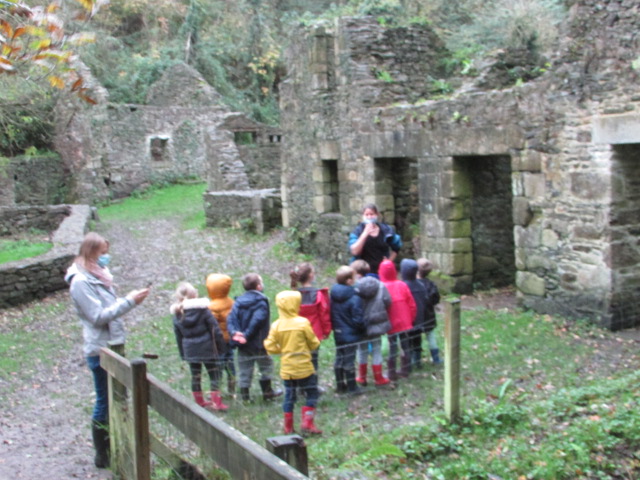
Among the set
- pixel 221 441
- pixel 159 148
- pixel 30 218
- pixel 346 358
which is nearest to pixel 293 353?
pixel 346 358

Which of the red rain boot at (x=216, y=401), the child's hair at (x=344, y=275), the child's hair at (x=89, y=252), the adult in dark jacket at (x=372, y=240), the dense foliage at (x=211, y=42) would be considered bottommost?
the red rain boot at (x=216, y=401)

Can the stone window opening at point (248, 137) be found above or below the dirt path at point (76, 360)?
above

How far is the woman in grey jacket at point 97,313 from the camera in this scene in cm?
569

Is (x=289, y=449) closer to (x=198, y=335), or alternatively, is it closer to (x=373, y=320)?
(x=198, y=335)

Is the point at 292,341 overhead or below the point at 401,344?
overhead

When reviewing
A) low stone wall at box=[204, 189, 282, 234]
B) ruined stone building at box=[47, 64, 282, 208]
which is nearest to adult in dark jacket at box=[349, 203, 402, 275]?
low stone wall at box=[204, 189, 282, 234]

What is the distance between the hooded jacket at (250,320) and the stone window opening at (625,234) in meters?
4.52

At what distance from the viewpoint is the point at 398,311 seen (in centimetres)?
768

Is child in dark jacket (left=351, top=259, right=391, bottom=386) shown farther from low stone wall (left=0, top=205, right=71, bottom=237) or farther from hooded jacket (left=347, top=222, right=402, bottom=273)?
low stone wall (left=0, top=205, right=71, bottom=237)

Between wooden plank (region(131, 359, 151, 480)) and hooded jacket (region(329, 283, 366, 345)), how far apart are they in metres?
2.97

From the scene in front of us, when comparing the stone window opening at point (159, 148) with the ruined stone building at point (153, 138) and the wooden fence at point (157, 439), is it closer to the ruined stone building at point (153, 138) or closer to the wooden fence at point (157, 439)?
the ruined stone building at point (153, 138)

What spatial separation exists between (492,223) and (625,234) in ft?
11.9

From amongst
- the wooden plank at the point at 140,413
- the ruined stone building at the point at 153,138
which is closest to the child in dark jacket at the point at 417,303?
the wooden plank at the point at 140,413

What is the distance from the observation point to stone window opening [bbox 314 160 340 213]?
14.8 m
